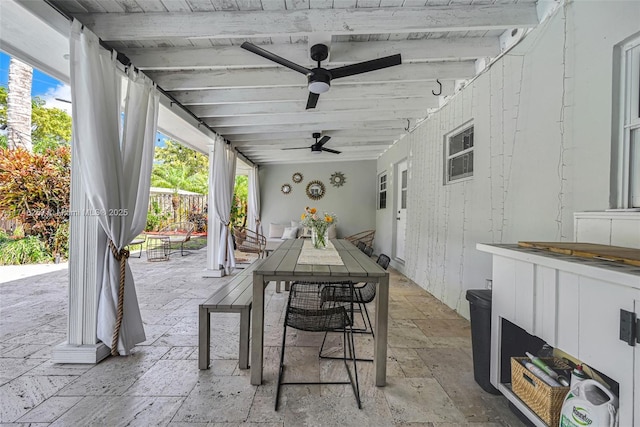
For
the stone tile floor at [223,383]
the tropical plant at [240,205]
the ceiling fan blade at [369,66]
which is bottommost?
the stone tile floor at [223,383]

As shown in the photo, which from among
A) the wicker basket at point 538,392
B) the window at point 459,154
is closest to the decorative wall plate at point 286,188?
the window at point 459,154

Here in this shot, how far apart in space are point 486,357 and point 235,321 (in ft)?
7.23

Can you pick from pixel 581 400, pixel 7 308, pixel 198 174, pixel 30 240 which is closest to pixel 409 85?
pixel 581 400

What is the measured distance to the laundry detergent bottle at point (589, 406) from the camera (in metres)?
1.02

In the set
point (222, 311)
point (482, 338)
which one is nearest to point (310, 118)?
point (222, 311)

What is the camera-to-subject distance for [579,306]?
1.10m

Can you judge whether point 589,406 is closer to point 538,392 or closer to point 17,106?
point 538,392

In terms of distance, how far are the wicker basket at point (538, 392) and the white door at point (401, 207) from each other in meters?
3.67

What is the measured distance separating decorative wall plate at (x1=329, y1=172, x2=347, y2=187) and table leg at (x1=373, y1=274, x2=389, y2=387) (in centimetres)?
589

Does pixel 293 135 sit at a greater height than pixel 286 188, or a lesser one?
greater

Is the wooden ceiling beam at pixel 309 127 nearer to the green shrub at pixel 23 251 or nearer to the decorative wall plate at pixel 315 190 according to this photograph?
the decorative wall plate at pixel 315 190

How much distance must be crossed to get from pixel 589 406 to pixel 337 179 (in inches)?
265

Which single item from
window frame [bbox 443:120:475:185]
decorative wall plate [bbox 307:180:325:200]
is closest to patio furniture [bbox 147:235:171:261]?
decorative wall plate [bbox 307:180:325:200]

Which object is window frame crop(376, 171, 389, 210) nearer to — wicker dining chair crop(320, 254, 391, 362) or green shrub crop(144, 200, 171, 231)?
wicker dining chair crop(320, 254, 391, 362)
